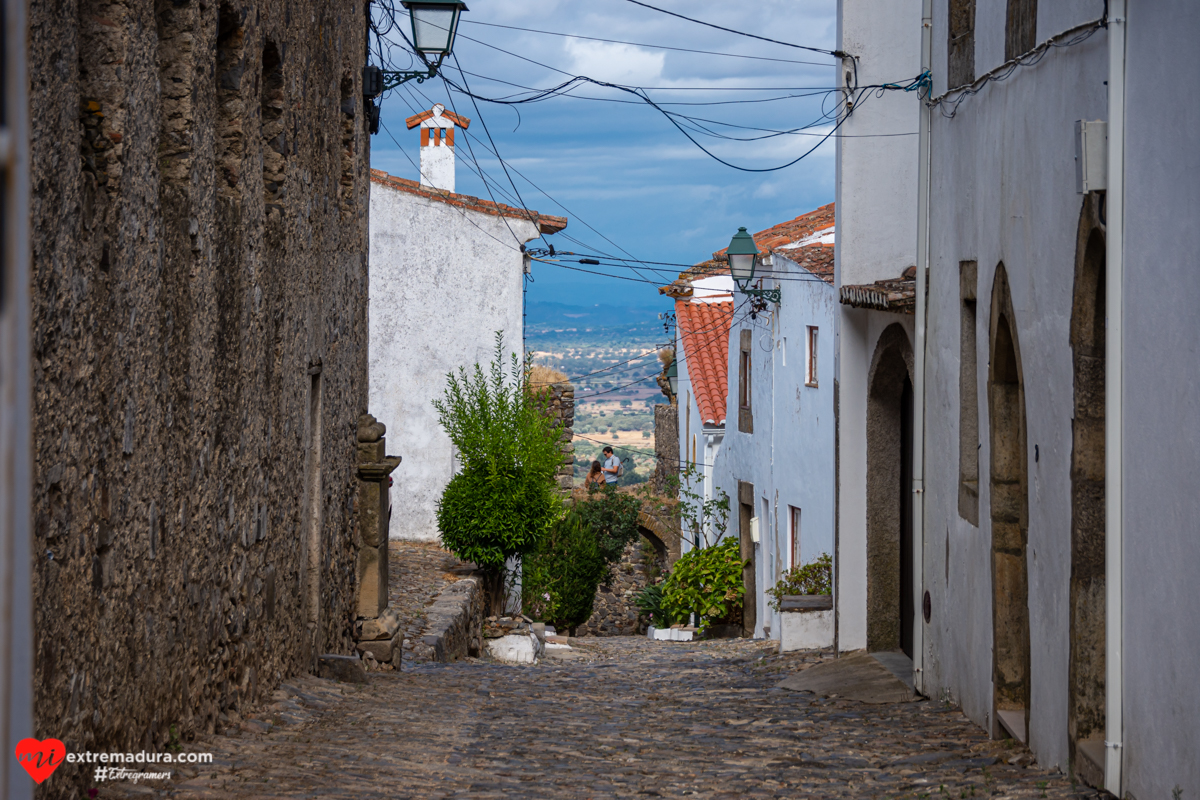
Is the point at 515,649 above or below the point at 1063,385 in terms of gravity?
below

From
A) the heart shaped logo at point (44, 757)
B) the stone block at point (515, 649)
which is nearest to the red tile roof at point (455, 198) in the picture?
the stone block at point (515, 649)

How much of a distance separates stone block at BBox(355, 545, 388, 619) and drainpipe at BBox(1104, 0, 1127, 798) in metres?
7.45

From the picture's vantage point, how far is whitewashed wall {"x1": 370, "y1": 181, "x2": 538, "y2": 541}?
19016mm

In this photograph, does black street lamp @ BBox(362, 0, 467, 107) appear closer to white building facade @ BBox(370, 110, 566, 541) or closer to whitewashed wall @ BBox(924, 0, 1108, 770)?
whitewashed wall @ BBox(924, 0, 1108, 770)

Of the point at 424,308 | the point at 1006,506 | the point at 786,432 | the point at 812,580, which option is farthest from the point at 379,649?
the point at 424,308

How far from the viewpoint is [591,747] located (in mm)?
6637

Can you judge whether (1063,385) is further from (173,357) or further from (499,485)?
(499,485)

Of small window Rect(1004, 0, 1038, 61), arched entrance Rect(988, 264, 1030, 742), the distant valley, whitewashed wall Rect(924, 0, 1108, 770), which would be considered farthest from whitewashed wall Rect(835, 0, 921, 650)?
the distant valley

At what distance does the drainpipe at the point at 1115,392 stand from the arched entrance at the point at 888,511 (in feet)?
20.5

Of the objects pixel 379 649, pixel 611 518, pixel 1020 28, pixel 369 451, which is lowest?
pixel 611 518

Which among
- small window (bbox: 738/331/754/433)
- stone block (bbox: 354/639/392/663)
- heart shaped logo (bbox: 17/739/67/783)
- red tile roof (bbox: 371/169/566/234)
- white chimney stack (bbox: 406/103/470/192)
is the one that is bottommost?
stone block (bbox: 354/639/392/663)

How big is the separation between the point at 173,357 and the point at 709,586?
1404 centimetres

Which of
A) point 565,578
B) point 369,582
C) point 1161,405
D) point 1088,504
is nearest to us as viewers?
point 1161,405

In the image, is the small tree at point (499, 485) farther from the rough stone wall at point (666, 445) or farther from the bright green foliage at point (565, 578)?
the rough stone wall at point (666, 445)
